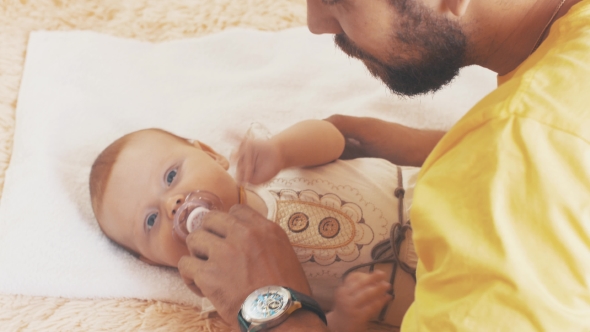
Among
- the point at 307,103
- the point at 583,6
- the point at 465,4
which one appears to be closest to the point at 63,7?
the point at 307,103

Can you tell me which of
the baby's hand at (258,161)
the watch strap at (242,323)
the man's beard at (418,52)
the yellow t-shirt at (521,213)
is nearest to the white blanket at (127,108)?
the baby's hand at (258,161)

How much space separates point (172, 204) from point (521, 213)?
2.68 feet

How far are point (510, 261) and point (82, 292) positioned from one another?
108cm

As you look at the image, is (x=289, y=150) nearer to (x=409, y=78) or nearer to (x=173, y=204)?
(x=173, y=204)

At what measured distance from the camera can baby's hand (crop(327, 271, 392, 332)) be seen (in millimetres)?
1187

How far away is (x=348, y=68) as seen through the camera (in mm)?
1784

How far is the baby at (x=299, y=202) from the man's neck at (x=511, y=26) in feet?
1.55

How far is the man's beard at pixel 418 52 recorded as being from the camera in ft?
2.89

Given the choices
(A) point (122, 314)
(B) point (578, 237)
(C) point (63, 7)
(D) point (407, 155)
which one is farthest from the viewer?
(C) point (63, 7)

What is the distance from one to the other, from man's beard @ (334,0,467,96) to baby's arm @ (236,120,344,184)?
40 centimetres

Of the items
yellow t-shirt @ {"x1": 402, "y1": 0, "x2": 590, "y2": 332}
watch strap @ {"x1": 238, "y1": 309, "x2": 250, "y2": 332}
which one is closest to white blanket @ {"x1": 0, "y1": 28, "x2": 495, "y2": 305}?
watch strap @ {"x1": 238, "y1": 309, "x2": 250, "y2": 332}

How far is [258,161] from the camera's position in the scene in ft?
4.58

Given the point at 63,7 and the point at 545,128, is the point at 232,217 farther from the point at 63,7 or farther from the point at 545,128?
the point at 63,7

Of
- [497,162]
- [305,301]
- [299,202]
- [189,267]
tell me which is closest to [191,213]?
[189,267]
